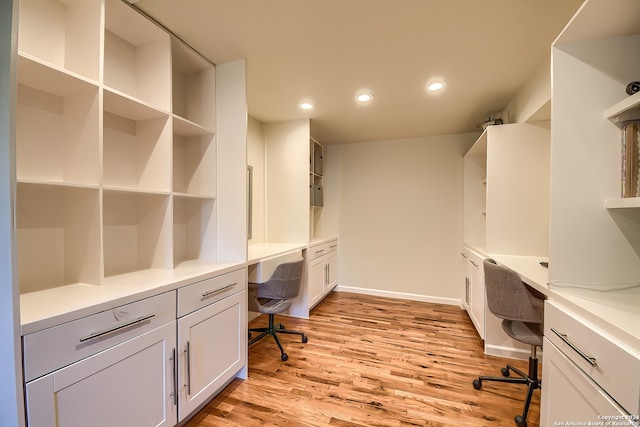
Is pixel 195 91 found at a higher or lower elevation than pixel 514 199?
higher

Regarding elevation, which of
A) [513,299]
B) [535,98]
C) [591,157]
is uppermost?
[535,98]

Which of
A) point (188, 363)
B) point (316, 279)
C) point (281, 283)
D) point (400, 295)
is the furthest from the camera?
point (400, 295)

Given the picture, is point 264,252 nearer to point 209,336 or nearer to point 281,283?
point 281,283

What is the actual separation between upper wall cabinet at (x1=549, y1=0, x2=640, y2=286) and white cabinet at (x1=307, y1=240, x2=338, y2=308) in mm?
2324

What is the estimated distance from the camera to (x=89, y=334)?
3.16ft

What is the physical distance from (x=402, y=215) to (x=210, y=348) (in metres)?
3.05

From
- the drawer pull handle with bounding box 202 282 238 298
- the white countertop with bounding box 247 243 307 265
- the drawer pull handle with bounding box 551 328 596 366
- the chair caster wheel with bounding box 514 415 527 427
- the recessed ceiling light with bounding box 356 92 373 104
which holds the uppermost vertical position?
the recessed ceiling light with bounding box 356 92 373 104

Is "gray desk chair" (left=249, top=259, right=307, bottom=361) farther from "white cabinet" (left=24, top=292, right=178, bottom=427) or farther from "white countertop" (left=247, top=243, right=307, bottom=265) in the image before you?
"white cabinet" (left=24, top=292, right=178, bottom=427)

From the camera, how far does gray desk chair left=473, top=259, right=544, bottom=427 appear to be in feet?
5.10

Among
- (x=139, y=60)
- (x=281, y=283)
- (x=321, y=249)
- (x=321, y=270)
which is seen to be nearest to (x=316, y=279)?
(x=321, y=270)

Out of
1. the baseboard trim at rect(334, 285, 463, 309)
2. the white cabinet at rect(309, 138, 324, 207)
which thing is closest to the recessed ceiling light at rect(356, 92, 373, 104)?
the white cabinet at rect(309, 138, 324, 207)

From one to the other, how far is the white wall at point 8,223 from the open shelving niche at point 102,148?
0.23 m

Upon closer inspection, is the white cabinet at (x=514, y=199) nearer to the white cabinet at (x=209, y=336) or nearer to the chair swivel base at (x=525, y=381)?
the chair swivel base at (x=525, y=381)

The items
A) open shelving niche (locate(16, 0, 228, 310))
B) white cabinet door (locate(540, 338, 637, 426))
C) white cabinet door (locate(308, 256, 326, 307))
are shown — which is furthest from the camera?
white cabinet door (locate(308, 256, 326, 307))
